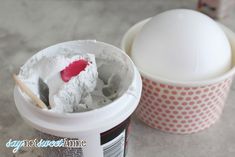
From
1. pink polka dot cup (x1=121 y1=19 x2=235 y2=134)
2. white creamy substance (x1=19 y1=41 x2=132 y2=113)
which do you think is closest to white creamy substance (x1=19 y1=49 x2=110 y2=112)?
white creamy substance (x1=19 y1=41 x2=132 y2=113)

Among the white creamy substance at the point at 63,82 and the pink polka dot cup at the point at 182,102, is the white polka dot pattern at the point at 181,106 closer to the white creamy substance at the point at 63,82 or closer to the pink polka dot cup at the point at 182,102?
the pink polka dot cup at the point at 182,102

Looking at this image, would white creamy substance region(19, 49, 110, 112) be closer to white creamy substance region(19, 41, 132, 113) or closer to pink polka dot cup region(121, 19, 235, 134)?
white creamy substance region(19, 41, 132, 113)

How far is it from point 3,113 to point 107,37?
34 centimetres

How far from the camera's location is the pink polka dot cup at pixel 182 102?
2.22 feet

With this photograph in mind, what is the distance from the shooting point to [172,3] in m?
1.11

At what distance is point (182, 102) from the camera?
0.70m

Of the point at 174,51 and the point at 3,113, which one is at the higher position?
the point at 174,51

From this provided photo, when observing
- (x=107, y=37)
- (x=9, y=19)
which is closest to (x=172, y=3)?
(x=107, y=37)

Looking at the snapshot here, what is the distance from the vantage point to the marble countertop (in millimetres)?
728

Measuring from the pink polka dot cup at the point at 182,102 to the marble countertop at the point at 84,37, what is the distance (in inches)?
0.9

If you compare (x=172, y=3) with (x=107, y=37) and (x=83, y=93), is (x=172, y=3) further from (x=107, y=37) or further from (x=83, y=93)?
(x=83, y=93)

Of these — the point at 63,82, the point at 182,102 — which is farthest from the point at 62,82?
the point at 182,102

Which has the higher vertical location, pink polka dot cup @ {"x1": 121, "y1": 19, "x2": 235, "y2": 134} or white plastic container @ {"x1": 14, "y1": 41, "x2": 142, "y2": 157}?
white plastic container @ {"x1": 14, "y1": 41, "x2": 142, "y2": 157}

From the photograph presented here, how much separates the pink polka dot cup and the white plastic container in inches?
4.0
